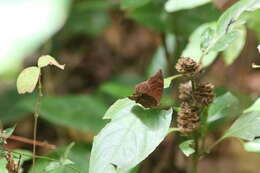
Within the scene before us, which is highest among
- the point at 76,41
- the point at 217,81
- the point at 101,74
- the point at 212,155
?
the point at 76,41

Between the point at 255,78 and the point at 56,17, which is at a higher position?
the point at 255,78

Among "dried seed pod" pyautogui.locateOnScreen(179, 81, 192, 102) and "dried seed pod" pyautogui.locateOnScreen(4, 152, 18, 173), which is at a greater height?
"dried seed pod" pyautogui.locateOnScreen(179, 81, 192, 102)

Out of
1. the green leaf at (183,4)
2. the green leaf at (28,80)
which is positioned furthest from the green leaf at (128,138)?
the green leaf at (183,4)

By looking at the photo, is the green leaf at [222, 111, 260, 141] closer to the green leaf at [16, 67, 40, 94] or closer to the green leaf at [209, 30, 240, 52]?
the green leaf at [209, 30, 240, 52]

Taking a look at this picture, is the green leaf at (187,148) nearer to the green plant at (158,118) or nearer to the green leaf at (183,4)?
the green plant at (158,118)

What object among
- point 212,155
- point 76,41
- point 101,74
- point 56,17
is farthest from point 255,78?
point 56,17

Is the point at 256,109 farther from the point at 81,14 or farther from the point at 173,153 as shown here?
the point at 81,14

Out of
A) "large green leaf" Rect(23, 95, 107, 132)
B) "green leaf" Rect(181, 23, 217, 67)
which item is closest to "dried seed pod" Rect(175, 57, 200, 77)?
"green leaf" Rect(181, 23, 217, 67)
